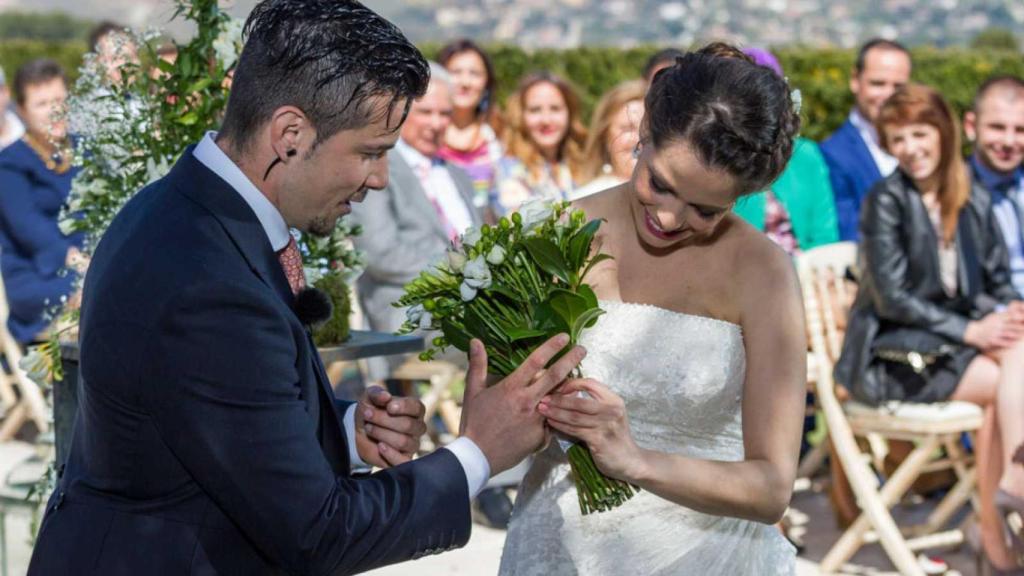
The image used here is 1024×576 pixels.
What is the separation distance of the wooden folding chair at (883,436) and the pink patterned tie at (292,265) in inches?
166

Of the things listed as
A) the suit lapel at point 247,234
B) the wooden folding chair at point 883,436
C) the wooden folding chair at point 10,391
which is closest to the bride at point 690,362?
the suit lapel at point 247,234

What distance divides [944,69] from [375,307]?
10317mm

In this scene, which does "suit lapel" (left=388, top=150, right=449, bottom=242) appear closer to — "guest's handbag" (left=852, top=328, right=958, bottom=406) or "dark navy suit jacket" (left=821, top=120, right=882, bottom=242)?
"guest's handbag" (left=852, top=328, right=958, bottom=406)

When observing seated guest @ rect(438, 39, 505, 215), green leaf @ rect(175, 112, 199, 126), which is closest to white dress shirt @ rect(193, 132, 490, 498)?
green leaf @ rect(175, 112, 199, 126)

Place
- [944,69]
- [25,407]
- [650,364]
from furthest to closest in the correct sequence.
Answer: [944,69] < [25,407] < [650,364]

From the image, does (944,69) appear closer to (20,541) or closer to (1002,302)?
(1002,302)

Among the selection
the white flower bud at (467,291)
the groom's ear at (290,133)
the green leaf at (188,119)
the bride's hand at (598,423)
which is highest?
the green leaf at (188,119)

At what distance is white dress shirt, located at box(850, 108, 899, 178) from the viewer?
7859mm

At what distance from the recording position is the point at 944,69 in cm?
1493

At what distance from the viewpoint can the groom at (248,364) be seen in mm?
2004

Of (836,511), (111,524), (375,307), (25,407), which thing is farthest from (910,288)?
(25,407)

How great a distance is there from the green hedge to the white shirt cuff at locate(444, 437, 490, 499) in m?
10.5

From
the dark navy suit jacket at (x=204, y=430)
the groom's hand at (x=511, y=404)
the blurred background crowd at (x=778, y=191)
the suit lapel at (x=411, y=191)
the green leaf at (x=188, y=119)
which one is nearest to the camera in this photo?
the dark navy suit jacket at (x=204, y=430)

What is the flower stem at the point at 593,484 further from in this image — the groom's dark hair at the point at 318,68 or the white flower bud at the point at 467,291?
the groom's dark hair at the point at 318,68
